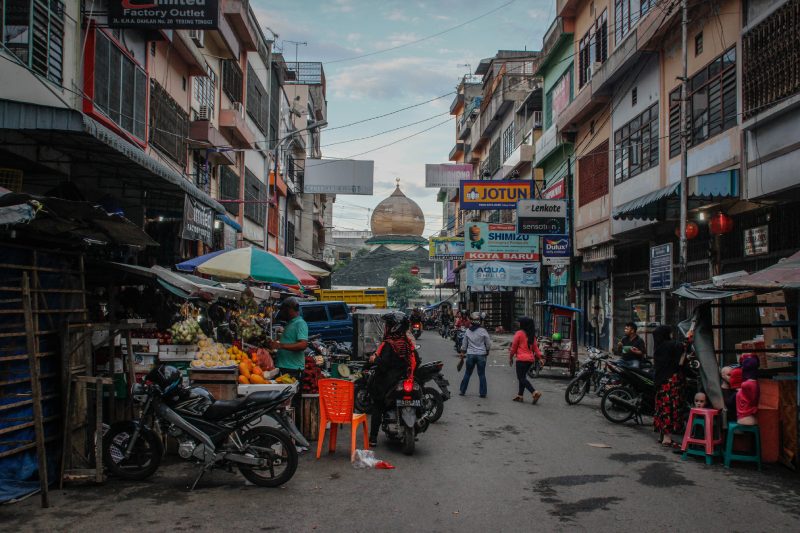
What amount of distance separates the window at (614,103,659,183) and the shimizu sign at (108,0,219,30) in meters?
12.2

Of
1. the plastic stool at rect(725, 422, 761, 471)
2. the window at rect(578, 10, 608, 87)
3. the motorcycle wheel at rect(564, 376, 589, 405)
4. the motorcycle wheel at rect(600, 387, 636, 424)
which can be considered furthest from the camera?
the window at rect(578, 10, 608, 87)

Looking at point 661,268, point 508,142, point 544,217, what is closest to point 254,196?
point 544,217

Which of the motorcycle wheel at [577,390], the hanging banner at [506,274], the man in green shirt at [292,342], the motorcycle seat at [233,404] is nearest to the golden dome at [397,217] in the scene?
the hanging banner at [506,274]

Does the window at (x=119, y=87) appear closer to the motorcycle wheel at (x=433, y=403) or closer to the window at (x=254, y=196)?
the motorcycle wheel at (x=433, y=403)

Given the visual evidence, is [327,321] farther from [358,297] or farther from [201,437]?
[201,437]

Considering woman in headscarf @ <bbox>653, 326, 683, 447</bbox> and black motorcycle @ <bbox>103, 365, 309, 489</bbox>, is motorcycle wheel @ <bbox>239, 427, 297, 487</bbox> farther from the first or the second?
woman in headscarf @ <bbox>653, 326, 683, 447</bbox>

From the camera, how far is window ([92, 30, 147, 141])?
1285 cm

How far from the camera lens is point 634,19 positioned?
20.2 m

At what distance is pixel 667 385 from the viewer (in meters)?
10.1

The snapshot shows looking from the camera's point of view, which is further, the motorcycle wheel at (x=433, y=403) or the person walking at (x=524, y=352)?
the person walking at (x=524, y=352)

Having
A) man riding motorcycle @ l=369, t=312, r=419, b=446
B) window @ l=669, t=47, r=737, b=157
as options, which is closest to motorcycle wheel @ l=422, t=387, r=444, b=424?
man riding motorcycle @ l=369, t=312, r=419, b=446

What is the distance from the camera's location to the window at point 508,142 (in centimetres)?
4153

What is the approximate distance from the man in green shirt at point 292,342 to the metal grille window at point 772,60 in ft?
29.7

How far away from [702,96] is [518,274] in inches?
595
